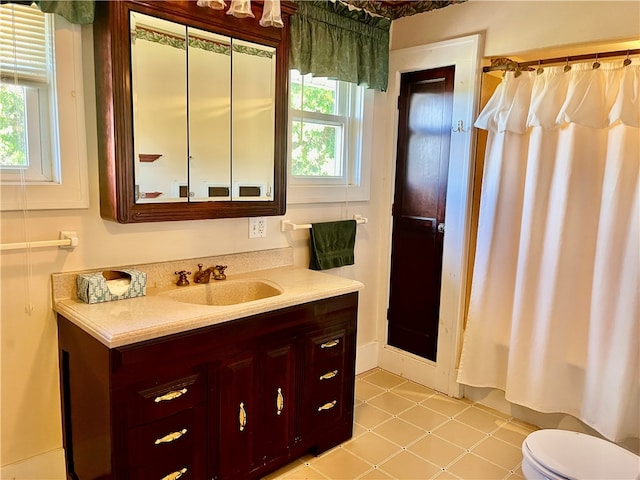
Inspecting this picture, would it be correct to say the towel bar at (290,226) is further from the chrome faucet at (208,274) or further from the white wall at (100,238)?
the chrome faucet at (208,274)

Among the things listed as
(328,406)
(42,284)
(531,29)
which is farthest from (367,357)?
(531,29)

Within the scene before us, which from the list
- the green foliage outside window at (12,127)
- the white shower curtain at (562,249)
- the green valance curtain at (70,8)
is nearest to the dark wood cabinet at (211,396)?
the green foliage outside window at (12,127)

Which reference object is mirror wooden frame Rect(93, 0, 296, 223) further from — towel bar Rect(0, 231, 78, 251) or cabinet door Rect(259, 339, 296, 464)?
cabinet door Rect(259, 339, 296, 464)

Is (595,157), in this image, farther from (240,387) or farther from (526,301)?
(240,387)

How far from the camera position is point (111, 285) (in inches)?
77.4

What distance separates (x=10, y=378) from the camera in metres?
1.88

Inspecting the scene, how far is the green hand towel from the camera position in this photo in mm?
2816

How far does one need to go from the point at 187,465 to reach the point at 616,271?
210 cm

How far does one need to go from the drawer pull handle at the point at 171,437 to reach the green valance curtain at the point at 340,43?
186 cm

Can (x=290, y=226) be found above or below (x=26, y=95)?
below

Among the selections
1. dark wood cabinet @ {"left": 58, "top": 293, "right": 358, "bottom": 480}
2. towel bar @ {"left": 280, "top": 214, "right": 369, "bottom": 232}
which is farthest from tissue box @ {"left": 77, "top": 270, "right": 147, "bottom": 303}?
towel bar @ {"left": 280, "top": 214, "right": 369, "bottom": 232}

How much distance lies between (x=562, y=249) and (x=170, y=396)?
1983 millimetres

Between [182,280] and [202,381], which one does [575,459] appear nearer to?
[202,381]

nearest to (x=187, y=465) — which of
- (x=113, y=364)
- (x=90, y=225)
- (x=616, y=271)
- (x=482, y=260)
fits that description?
(x=113, y=364)
